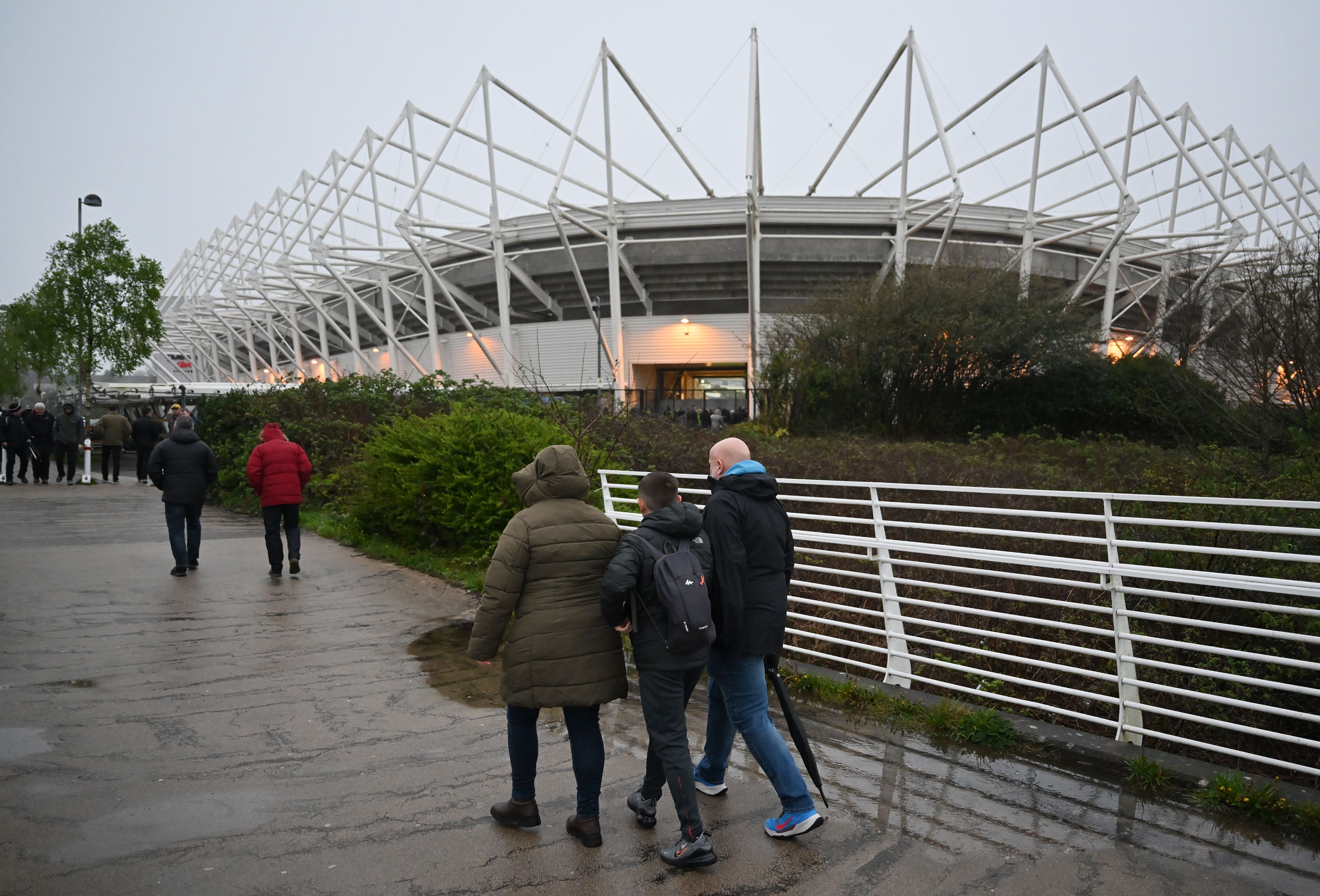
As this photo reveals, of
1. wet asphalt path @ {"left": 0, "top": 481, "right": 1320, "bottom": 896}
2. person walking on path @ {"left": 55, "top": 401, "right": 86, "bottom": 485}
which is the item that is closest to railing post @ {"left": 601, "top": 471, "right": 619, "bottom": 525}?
wet asphalt path @ {"left": 0, "top": 481, "right": 1320, "bottom": 896}

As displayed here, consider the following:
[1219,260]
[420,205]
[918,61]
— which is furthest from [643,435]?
[420,205]

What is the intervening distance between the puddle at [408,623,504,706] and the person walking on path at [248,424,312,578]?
9.79ft

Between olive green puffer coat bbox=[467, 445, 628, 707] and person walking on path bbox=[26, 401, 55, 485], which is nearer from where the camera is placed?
olive green puffer coat bbox=[467, 445, 628, 707]

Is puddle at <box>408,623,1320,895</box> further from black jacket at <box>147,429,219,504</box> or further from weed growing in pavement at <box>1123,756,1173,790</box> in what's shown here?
black jacket at <box>147,429,219,504</box>

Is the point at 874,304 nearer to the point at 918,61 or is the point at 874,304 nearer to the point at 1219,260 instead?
the point at 918,61

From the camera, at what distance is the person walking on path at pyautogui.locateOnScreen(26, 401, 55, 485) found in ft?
63.1

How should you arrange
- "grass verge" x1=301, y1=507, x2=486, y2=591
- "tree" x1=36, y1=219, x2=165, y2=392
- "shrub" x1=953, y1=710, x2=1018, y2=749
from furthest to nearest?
"tree" x1=36, y1=219, x2=165, y2=392 < "grass verge" x1=301, y1=507, x2=486, y2=591 < "shrub" x1=953, y1=710, x2=1018, y2=749

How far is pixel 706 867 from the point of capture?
11.2 ft

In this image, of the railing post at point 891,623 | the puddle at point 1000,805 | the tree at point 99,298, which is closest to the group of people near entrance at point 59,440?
the tree at point 99,298

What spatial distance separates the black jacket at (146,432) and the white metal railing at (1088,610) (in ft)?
46.6

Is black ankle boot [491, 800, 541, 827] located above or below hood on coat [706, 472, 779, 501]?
below

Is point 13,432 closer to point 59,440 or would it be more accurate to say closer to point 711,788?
point 59,440

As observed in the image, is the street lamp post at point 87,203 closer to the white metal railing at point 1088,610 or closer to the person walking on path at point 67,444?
the person walking on path at point 67,444

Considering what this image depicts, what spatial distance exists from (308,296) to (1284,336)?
132 ft
